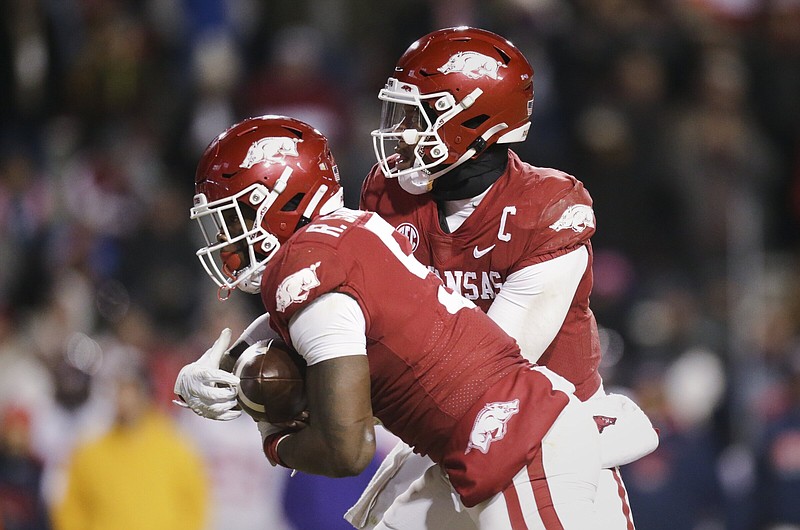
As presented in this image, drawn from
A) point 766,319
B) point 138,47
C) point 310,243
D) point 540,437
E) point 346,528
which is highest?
point 310,243

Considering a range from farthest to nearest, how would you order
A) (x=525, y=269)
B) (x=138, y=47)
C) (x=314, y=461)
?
(x=138, y=47) → (x=525, y=269) → (x=314, y=461)

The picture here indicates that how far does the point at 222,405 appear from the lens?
3258 millimetres

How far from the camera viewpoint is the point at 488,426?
10.2 ft

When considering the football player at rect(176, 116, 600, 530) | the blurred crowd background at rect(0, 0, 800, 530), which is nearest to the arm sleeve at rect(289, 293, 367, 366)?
the football player at rect(176, 116, 600, 530)

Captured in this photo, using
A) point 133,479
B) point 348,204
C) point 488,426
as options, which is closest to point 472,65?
point 488,426

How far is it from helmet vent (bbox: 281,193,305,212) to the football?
1.13 ft

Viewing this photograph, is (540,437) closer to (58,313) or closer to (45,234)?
(58,313)

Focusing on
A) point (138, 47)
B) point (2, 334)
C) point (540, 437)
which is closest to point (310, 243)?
point (540, 437)

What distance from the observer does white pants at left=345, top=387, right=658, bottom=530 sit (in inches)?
131

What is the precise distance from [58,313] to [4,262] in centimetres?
68

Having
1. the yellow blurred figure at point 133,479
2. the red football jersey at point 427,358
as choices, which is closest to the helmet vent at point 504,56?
the red football jersey at point 427,358

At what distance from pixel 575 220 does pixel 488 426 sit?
70 cm

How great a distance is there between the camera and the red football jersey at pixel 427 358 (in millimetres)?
3068

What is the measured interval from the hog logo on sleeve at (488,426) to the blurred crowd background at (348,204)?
274 cm
